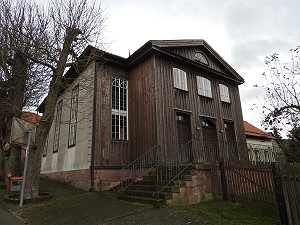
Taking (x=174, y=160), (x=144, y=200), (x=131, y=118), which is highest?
(x=131, y=118)

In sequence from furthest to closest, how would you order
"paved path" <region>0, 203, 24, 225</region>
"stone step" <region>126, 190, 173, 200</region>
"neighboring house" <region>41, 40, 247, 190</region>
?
1. "neighboring house" <region>41, 40, 247, 190</region>
2. "stone step" <region>126, 190, 173, 200</region>
3. "paved path" <region>0, 203, 24, 225</region>

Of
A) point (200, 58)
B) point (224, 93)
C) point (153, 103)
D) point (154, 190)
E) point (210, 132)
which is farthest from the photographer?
point (224, 93)

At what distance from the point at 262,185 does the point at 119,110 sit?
319 inches

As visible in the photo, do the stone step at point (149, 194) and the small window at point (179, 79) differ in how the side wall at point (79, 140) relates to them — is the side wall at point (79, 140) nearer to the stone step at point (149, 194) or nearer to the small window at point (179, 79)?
the stone step at point (149, 194)

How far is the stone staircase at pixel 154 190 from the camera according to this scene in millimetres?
6715

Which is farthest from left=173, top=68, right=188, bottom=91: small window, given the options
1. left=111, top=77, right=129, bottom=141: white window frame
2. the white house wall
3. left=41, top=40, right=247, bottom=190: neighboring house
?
the white house wall

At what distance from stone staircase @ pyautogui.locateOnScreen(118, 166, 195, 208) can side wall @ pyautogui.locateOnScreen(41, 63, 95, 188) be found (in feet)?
11.9

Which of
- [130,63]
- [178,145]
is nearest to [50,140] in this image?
[130,63]

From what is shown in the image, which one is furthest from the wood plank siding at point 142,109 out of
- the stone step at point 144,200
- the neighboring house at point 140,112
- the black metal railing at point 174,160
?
the stone step at point 144,200

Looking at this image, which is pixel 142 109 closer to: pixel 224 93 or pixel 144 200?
pixel 144 200

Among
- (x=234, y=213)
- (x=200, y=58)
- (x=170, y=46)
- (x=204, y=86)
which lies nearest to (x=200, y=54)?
(x=200, y=58)

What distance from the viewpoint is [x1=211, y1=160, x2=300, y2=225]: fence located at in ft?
16.7

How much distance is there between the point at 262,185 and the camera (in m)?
6.40

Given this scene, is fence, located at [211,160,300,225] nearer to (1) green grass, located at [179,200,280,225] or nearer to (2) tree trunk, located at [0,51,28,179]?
(1) green grass, located at [179,200,280,225]
